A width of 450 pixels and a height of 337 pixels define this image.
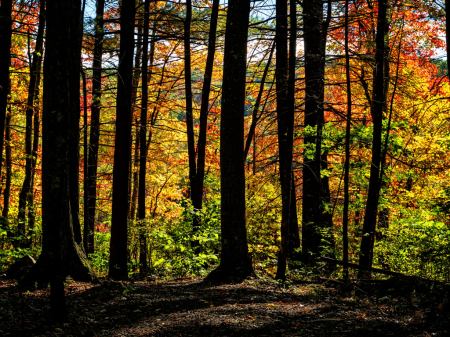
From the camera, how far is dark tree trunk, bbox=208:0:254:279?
7.04 meters

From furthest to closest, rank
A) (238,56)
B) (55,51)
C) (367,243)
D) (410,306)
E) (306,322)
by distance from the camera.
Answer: (367,243) < (238,56) < (410,306) < (306,322) < (55,51)

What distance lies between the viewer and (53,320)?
3891 mm

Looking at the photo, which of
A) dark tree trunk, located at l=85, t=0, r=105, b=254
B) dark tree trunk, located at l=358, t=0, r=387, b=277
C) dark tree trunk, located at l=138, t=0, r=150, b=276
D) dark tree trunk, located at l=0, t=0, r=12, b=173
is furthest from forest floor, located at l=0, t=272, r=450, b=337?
dark tree trunk, located at l=85, t=0, r=105, b=254

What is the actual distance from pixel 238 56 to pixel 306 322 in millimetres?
5340

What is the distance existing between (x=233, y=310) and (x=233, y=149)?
3.34m

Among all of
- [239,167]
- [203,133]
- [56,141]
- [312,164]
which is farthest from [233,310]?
[203,133]

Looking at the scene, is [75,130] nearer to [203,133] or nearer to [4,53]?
[4,53]

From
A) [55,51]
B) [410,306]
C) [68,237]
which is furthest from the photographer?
[68,237]

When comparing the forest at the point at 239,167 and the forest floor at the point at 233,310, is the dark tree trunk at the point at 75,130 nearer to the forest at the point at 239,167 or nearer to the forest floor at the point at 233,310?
the forest at the point at 239,167

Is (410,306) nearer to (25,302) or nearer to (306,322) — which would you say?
(306,322)

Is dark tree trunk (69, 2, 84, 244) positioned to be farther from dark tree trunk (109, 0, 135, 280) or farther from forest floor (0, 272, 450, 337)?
dark tree trunk (109, 0, 135, 280)

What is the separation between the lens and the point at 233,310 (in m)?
4.98

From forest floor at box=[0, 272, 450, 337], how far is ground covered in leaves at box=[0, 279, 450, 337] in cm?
1

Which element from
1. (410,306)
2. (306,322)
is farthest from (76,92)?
(410,306)
